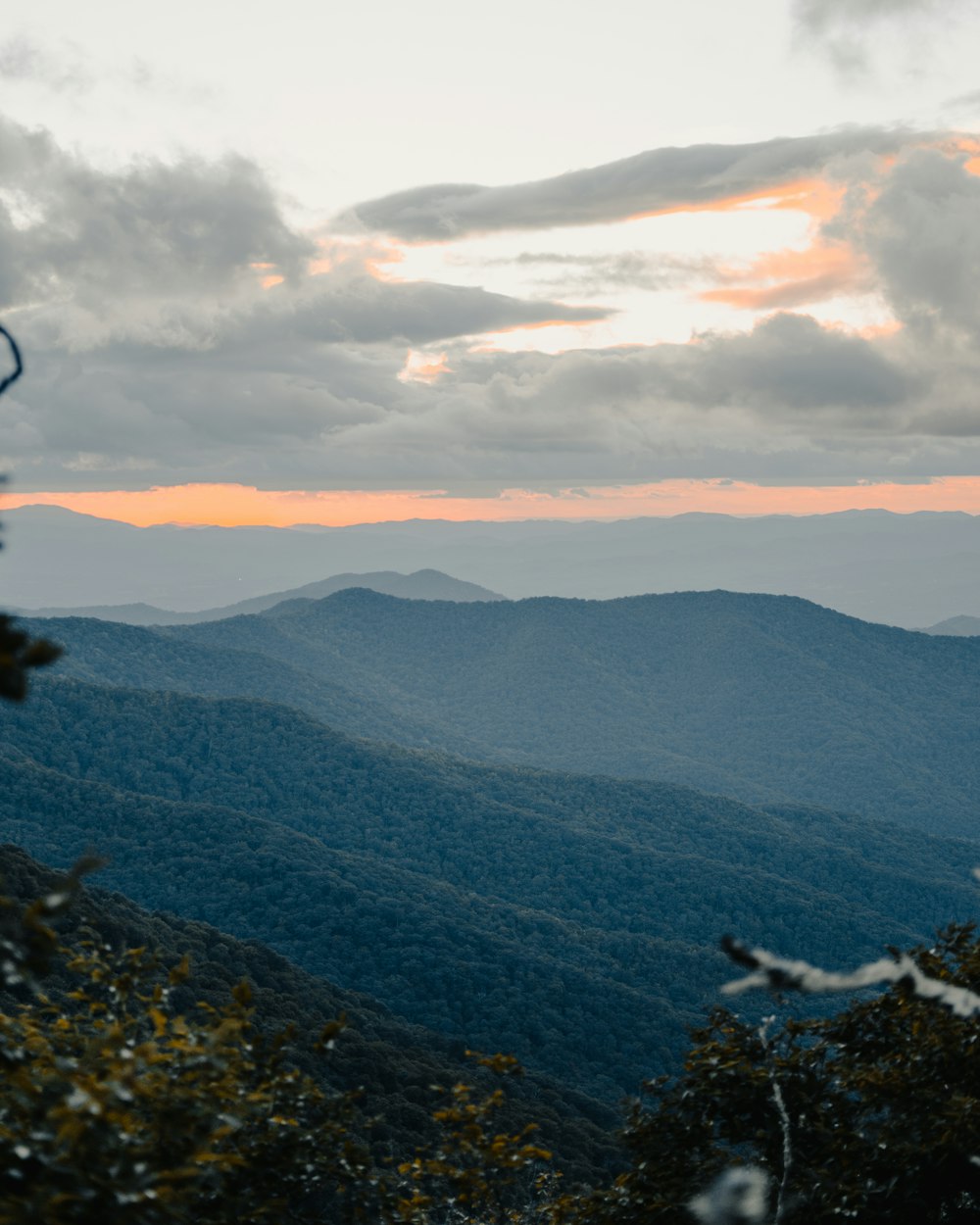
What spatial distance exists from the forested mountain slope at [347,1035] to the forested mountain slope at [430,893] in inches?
1025

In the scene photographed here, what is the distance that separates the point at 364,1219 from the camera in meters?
14.6

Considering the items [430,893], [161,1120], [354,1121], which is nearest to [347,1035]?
[354,1121]

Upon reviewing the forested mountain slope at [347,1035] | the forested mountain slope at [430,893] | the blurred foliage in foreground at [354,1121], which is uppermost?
the blurred foliage in foreground at [354,1121]

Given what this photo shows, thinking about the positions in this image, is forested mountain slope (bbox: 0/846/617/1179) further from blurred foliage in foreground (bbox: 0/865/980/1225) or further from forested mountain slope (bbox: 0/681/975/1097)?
blurred foliage in foreground (bbox: 0/865/980/1225)

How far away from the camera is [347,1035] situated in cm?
7081

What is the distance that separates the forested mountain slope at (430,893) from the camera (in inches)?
4796

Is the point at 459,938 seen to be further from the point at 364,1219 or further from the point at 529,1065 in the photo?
the point at 364,1219

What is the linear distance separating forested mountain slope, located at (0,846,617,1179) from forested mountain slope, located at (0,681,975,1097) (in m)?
26.0

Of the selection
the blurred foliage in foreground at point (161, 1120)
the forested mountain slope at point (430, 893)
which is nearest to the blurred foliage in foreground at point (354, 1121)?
the blurred foliage in foreground at point (161, 1120)

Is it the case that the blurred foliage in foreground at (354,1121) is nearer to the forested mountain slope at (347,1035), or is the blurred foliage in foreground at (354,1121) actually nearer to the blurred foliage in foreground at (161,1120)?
the blurred foliage in foreground at (161,1120)

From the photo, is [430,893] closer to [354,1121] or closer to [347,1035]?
[347,1035]

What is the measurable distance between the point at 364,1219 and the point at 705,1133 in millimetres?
8157

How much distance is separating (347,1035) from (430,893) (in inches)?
3176

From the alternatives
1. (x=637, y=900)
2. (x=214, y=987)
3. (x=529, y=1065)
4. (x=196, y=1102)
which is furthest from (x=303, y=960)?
(x=196, y=1102)
